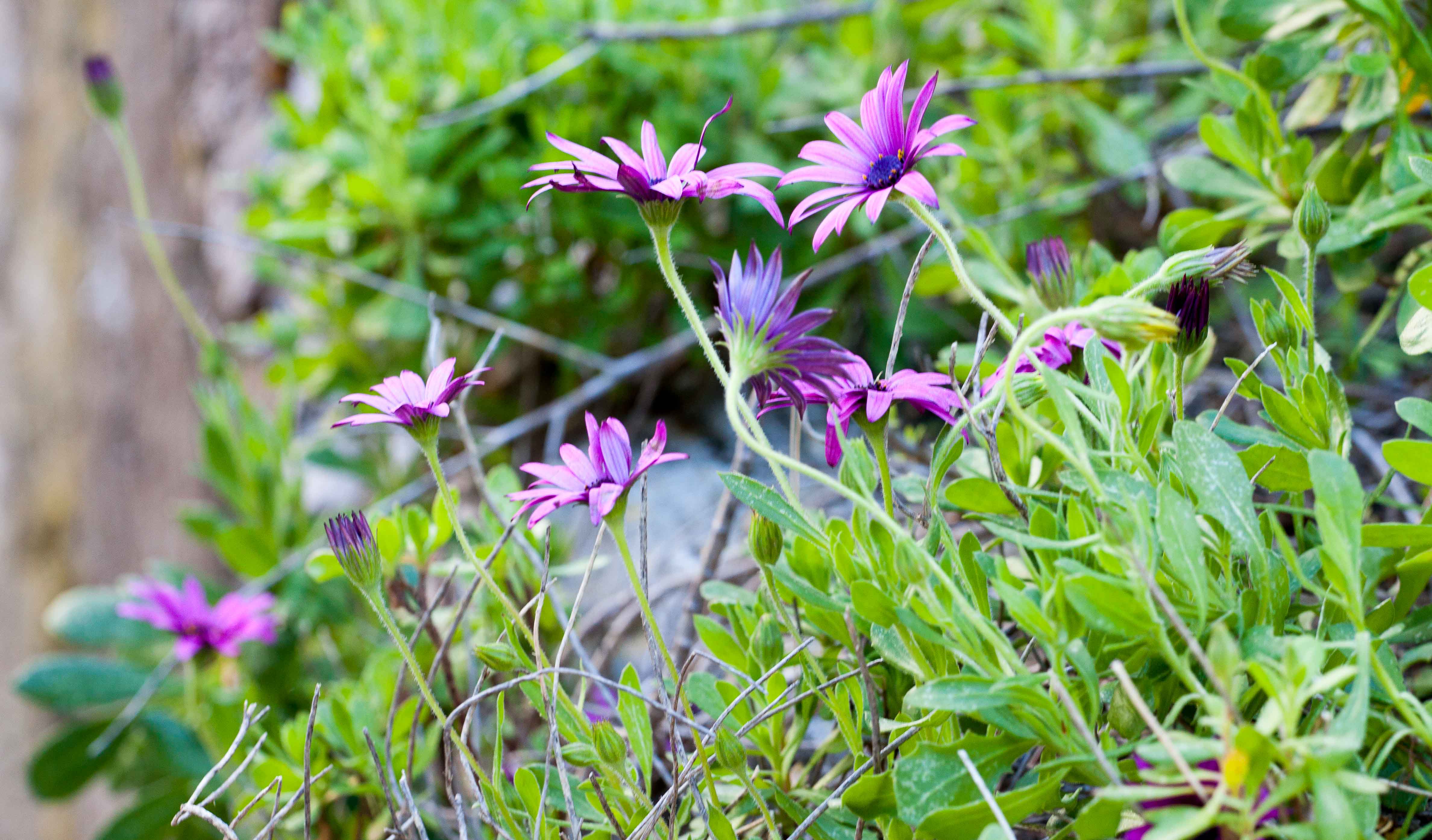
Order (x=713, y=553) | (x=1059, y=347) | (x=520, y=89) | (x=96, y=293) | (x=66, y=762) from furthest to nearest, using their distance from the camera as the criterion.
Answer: (x=96, y=293)
(x=66, y=762)
(x=520, y=89)
(x=713, y=553)
(x=1059, y=347)

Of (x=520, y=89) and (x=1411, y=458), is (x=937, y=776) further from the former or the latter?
(x=520, y=89)

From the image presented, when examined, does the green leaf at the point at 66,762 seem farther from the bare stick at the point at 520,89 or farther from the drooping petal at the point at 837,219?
the drooping petal at the point at 837,219

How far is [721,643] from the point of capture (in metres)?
0.59

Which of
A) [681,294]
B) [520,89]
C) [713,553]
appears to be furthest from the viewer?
[520,89]

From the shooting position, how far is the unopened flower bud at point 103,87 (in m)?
1.32

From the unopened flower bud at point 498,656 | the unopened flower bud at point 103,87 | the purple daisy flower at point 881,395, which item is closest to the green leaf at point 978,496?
the purple daisy flower at point 881,395

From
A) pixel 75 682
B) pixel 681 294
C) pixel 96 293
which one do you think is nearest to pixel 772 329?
pixel 681 294

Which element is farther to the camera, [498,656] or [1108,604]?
[498,656]

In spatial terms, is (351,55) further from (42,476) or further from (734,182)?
(42,476)

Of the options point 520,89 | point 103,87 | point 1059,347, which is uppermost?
point 103,87

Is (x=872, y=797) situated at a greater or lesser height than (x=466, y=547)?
lesser

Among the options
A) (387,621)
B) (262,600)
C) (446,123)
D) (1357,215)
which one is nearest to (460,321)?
(446,123)

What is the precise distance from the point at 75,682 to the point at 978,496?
49.3 inches

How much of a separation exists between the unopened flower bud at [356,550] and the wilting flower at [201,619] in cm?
57
